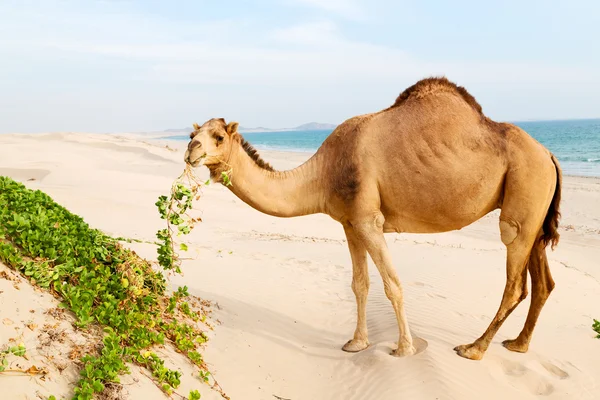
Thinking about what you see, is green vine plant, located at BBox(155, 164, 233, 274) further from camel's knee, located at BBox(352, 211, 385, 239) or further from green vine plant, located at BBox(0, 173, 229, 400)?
camel's knee, located at BBox(352, 211, 385, 239)

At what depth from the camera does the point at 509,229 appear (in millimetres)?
5949

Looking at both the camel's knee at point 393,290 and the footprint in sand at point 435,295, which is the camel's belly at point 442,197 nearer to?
the camel's knee at point 393,290

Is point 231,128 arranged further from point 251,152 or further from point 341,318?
point 341,318

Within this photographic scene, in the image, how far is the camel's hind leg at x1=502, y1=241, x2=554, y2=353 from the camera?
6.48 m

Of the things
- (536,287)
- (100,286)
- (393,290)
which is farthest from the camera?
(536,287)

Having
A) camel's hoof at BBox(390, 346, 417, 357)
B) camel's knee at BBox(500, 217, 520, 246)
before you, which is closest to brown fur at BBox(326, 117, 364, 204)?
camel's knee at BBox(500, 217, 520, 246)

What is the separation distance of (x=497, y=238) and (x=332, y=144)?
11.8 meters

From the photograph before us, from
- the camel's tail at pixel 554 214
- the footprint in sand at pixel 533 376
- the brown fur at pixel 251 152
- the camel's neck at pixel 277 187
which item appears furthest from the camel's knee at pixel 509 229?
the brown fur at pixel 251 152

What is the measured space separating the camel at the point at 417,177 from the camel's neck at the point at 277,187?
0.04 feet

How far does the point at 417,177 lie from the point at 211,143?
7.72 feet

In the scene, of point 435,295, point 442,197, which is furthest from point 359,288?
point 435,295

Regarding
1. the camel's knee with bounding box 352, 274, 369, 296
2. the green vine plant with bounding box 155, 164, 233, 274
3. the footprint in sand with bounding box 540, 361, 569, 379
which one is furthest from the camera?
the camel's knee with bounding box 352, 274, 369, 296

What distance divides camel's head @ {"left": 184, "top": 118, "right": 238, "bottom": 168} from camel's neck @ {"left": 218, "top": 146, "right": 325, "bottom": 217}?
0.50 feet

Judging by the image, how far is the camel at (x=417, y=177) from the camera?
583 cm
